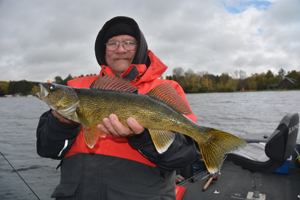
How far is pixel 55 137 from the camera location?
7.97ft

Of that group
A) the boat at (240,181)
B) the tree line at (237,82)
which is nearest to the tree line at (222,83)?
the tree line at (237,82)

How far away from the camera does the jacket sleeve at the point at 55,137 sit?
7.88 ft

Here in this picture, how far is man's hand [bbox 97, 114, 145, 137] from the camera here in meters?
2.17

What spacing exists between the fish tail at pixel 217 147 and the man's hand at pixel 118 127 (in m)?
0.86

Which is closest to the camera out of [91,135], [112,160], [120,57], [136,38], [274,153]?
[91,135]

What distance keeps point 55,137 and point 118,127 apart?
2.96 ft

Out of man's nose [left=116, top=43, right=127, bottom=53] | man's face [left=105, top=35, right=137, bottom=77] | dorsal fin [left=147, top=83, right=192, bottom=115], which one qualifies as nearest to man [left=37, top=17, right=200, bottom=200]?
dorsal fin [left=147, top=83, right=192, bottom=115]

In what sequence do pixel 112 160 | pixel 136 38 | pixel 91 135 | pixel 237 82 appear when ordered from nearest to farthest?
pixel 91 135 < pixel 112 160 < pixel 136 38 < pixel 237 82

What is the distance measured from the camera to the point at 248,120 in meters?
25.5

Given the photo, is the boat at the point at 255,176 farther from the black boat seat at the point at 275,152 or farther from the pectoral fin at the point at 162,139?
the pectoral fin at the point at 162,139

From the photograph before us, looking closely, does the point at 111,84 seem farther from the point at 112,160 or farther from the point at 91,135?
the point at 112,160

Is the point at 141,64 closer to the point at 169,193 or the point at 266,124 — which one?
the point at 169,193

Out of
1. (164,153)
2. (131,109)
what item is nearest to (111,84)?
(131,109)

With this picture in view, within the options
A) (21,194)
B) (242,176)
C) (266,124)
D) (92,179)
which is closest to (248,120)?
(266,124)
